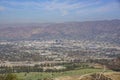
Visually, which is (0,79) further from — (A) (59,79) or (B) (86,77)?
(B) (86,77)

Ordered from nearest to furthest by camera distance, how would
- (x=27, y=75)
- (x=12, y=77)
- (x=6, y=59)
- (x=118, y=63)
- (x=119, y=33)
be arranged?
(x=12, y=77) → (x=27, y=75) → (x=118, y=63) → (x=6, y=59) → (x=119, y=33)

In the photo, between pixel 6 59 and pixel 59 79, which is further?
pixel 6 59

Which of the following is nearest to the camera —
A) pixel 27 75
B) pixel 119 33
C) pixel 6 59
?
pixel 27 75

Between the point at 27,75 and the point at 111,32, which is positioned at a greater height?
the point at 111,32

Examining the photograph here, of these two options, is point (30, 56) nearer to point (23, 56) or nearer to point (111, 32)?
point (23, 56)

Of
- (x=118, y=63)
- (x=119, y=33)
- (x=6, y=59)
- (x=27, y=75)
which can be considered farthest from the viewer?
(x=119, y=33)

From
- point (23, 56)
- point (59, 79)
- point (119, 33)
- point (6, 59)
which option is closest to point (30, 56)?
point (23, 56)

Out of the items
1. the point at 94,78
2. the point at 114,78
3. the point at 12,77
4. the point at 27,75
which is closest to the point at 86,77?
the point at 94,78

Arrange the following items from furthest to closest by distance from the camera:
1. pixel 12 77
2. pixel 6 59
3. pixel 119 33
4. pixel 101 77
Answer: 1. pixel 119 33
2. pixel 6 59
3. pixel 101 77
4. pixel 12 77

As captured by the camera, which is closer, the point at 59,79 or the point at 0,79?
the point at 0,79
